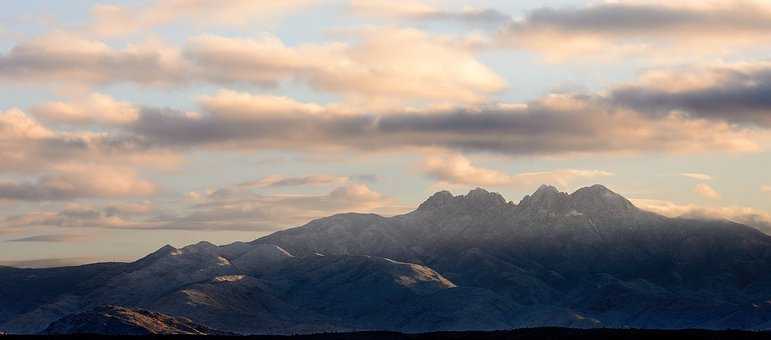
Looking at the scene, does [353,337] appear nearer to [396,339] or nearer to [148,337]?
[396,339]

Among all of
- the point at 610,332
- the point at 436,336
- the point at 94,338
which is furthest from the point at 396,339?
the point at 94,338

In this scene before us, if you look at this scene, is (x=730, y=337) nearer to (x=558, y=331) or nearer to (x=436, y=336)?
(x=558, y=331)

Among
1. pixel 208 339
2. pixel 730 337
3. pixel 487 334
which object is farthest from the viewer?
pixel 208 339

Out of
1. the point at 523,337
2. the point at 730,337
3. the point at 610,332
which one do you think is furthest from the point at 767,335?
the point at 523,337

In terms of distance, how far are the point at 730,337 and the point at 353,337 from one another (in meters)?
38.5

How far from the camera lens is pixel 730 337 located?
12081cm

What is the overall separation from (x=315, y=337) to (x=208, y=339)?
11.6 metres

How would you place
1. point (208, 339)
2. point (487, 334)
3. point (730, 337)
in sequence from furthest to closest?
point (208, 339), point (487, 334), point (730, 337)

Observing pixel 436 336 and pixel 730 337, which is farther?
pixel 436 336

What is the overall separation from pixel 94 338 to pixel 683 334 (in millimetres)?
61258

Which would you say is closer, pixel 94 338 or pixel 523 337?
pixel 523 337

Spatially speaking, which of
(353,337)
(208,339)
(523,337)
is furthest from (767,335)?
(208,339)

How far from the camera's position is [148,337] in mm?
139500

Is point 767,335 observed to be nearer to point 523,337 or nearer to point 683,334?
point 683,334
